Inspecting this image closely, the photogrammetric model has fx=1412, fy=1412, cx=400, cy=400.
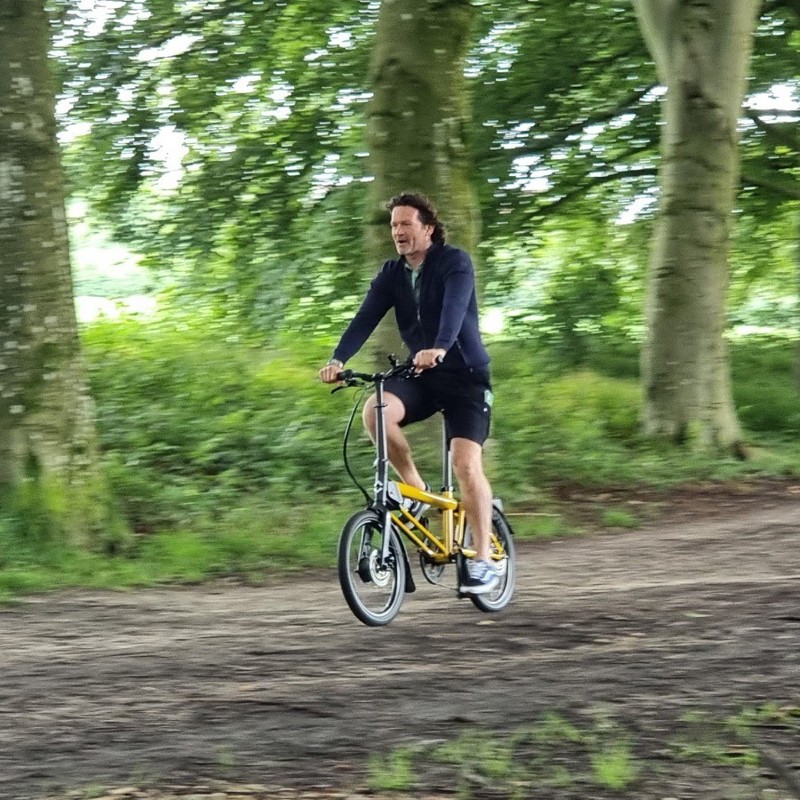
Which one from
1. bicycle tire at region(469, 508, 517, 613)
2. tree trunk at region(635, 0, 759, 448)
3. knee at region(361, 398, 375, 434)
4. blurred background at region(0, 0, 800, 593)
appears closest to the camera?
knee at region(361, 398, 375, 434)

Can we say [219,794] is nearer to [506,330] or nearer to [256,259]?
[256,259]

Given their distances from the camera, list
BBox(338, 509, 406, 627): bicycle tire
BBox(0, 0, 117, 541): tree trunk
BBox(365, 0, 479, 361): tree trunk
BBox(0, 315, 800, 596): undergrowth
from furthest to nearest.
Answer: BBox(365, 0, 479, 361): tree trunk, BBox(0, 315, 800, 596): undergrowth, BBox(0, 0, 117, 541): tree trunk, BBox(338, 509, 406, 627): bicycle tire

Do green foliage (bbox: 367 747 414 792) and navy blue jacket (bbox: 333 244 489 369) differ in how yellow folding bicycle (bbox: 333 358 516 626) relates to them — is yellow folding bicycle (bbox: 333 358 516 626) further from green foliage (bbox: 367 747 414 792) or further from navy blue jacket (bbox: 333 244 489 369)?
green foliage (bbox: 367 747 414 792)

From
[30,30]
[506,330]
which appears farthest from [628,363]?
[30,30]

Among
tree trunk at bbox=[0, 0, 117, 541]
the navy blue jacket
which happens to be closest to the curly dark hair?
the navy blue jacket

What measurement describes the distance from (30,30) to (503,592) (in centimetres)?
484

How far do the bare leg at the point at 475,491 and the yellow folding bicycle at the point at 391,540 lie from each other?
0.28ft

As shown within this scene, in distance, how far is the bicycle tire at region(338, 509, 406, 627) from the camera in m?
6.82

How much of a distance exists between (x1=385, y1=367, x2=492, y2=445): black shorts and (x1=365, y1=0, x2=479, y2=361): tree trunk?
13.1ft

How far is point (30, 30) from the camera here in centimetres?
930

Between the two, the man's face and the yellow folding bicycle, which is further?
the man's face

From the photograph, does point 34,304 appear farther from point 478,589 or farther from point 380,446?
point 478,589

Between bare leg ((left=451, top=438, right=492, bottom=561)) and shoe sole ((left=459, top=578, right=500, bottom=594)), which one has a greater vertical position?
bare leg ((left=451, top=438, right=492, bottom=561))

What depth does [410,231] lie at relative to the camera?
717 centimetres
